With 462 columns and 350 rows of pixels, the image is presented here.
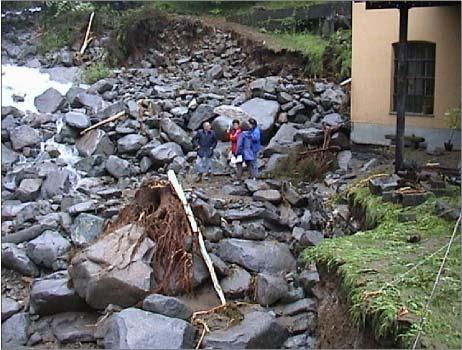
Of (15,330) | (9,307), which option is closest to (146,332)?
(15,330)

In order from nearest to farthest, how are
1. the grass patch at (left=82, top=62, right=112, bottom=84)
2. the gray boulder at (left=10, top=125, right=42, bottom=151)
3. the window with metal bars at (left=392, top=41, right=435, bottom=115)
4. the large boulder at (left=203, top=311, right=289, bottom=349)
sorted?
the large boulder at (left=203, top=311, right=289, bottom=349) < the window with metal bars at (left=392, top=41, right=435, bottom=115) < the gray boulder at (left=10, top=125, right=42, bottom=151) < the grass patch at (left=82, top=62, right=112, bottom=84)

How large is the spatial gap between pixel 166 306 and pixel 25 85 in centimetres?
1424

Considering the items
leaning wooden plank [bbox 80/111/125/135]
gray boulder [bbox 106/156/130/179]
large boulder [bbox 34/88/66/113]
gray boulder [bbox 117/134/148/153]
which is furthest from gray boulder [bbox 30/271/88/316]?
large boulder [bbox 34/88/66/113]

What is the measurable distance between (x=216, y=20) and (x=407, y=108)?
1207 cm

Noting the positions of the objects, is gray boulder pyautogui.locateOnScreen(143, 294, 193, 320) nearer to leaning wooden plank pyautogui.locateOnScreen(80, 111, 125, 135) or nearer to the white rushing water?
leaning wooden plank pyautogui.locateOnScreen(80, 111, 125, 135)

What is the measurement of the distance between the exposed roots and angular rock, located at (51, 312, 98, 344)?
94 cm

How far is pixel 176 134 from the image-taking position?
16.1 m

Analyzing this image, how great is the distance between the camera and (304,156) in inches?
551

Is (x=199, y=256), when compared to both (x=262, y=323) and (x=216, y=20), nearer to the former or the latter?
(x=262, y=323)

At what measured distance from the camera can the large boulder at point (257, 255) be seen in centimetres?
977

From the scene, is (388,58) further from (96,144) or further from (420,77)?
(96,144)

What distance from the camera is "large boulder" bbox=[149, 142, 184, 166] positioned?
15031mm

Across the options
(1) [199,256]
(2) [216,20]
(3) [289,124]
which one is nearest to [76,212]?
(1) [199,256]

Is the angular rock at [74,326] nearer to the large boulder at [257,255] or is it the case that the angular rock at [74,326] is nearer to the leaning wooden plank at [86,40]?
the large boulder at [257,255]
